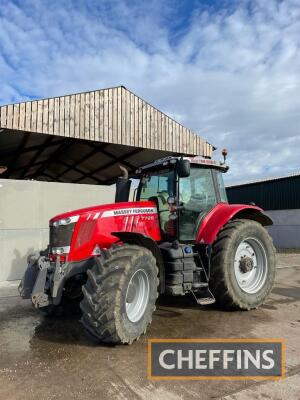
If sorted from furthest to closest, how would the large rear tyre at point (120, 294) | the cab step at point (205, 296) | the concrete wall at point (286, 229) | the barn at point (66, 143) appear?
the concrete wall at point (286, 229) → the barn at point (66, 143) → the cab step at point (205, 296) → the large rear tyre at point (120, 294)

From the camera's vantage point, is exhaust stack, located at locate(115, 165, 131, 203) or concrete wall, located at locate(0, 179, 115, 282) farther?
concrete wall, located at locate(0, 179, 115, 282)

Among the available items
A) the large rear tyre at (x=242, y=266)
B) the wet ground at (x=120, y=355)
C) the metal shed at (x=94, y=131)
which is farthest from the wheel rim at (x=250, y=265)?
the metal shed at (x=94, y=131)

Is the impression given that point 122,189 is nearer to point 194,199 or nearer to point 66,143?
point 194,199

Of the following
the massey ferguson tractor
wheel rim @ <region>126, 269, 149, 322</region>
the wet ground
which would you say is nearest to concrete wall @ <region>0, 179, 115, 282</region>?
the wet ground

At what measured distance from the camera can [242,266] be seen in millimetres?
5398

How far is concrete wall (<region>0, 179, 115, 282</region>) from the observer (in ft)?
26.1

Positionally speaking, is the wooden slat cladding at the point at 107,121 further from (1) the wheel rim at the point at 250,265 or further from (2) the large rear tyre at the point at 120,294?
(2) the large rear tyre at the point at 120,294

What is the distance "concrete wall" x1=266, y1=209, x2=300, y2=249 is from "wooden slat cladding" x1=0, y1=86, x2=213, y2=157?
8.79m

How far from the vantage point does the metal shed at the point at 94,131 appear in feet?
28.0

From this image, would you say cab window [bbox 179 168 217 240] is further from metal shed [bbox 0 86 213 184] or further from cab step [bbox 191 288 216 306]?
metal shed [bbox 0 86 213 184]

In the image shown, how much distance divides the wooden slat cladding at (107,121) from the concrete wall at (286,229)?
8.79 metres

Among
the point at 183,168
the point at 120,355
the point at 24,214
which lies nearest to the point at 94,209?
the point at 183,168

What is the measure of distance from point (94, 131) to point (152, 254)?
5872 mm

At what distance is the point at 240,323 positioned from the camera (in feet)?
15.1
